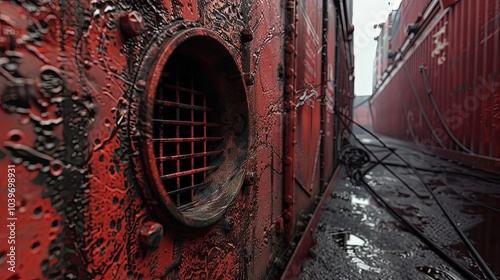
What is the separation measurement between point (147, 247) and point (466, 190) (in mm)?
5621

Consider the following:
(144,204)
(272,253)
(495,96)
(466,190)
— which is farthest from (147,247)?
(495,96)

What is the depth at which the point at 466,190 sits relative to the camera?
4262 mm

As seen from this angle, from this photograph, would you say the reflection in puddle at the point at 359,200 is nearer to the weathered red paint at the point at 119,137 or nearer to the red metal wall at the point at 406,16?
the weathered red paint at the point at 119,137

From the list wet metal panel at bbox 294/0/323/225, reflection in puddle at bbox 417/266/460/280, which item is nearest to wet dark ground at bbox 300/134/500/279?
reflection in puddle at bbox 417/266/460/280

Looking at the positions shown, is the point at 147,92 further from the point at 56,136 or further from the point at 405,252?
the point at 405,252

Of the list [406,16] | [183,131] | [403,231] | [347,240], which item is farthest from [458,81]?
[183,131]

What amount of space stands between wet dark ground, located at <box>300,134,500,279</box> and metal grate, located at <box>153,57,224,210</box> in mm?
1463

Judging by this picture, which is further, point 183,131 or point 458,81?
point 458,81

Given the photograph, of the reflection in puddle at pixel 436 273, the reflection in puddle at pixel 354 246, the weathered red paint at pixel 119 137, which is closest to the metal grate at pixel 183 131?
the weathered red paint at pixel 119 137

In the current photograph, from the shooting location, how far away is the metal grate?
1.02m

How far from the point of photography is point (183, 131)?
1241mm

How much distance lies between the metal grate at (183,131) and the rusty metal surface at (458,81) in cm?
587

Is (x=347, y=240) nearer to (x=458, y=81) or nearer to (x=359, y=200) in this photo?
(x=359, y=200)

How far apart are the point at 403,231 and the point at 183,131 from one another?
303 centimetres
